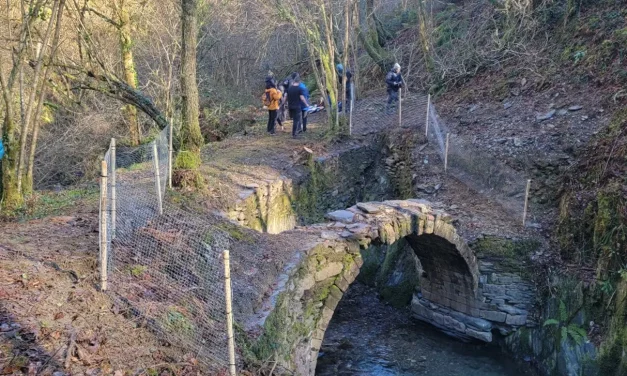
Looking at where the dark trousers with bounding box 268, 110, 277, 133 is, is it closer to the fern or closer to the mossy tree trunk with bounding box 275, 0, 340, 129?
the mossy tree trunk with bounding box 275, 0, 340, 129

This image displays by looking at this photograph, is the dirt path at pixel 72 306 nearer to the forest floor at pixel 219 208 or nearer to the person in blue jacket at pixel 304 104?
the forest floor at pixel 219 208

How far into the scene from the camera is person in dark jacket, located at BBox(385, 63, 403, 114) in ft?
50.2

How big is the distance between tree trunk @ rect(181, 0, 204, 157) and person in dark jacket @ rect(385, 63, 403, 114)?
26.0 ft

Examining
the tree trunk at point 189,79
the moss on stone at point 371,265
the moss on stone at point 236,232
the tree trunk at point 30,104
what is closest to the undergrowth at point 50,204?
the tree trunk at point 30,104

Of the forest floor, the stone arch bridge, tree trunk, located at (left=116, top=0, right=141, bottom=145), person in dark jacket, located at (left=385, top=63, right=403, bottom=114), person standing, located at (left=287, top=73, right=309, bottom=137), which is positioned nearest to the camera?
the forest floor

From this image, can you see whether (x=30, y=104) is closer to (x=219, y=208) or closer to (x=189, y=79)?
(x=189, y=79)

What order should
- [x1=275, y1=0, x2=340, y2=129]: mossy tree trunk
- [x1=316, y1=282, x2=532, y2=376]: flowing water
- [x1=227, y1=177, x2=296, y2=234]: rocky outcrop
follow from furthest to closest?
[x1=275, y1=0, x2=340, y2=129]: mossy tree trunk
[x1=316, y1=282, x2=532, y2=376]: flowing water
[x1=227, y1=177, x2=296, y2=234]: rocky outcrop

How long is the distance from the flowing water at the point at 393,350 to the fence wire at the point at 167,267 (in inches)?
186

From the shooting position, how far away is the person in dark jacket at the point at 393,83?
1531cm

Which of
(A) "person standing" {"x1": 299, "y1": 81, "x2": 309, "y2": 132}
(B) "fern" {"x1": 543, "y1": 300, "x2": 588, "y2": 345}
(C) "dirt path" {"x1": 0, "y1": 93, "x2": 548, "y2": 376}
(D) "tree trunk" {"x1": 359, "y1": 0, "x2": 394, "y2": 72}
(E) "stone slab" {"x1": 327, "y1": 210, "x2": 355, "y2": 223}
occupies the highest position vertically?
(D) "tree trunk" {"x1": 359, "y1": 0, "x2": 394, "y2": 72}

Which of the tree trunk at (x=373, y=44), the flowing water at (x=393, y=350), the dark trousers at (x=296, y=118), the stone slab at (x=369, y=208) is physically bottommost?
the flowing water at (x=393, y=350)

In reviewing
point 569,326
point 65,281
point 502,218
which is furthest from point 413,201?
point 65,281

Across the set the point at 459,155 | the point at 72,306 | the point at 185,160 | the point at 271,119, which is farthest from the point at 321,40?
the point at 72,306

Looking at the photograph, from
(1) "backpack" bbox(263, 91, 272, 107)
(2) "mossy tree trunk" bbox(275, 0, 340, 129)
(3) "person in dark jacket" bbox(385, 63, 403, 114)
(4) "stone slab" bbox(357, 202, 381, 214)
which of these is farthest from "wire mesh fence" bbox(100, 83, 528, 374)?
(3) "person in dark jacket" bbox(385, 63, 403, 114)
